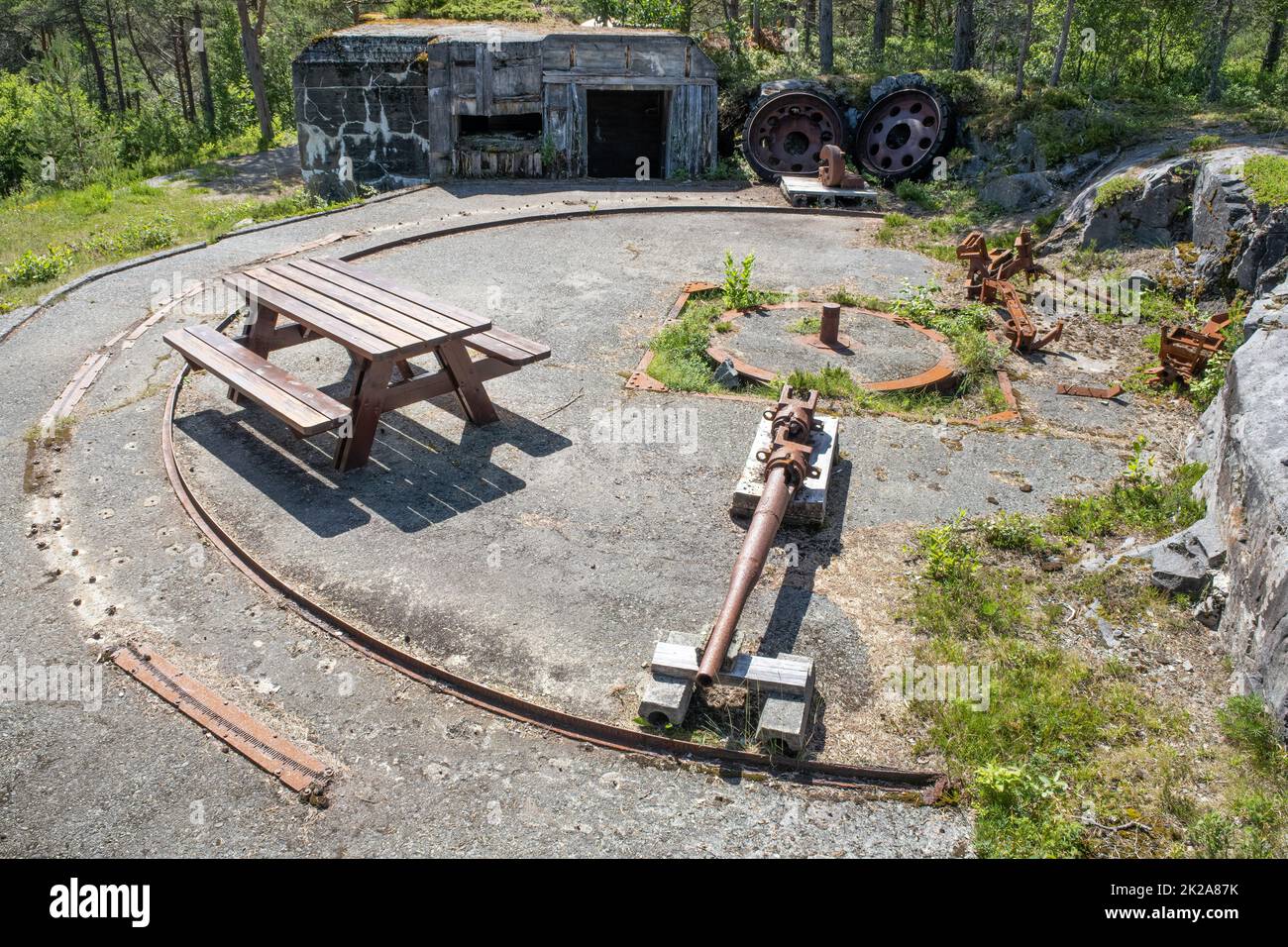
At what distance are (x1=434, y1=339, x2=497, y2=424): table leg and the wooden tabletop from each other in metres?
0.23

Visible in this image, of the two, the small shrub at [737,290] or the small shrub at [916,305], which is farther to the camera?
the small shrub at [737,290]

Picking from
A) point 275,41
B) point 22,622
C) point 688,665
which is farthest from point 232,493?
point 275,41

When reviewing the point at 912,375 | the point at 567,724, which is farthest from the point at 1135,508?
the point at 567,724

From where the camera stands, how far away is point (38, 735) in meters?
4.31

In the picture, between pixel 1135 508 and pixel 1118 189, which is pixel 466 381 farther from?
pixel 1118 189

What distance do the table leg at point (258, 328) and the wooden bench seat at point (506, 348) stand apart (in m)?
1.93

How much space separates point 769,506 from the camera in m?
5.32

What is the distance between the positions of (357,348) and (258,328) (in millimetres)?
2043

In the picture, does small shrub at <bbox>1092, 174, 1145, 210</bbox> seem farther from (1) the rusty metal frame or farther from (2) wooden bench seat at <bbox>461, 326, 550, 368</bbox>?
(2) wooden bench seat at <bbox>461, 326, 550, 368</bbox>

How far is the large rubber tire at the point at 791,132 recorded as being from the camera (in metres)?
15.1

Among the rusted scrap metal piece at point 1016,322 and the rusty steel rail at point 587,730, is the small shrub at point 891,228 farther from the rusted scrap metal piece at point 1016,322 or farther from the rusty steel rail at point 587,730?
the rusty steel rail at point 587,730

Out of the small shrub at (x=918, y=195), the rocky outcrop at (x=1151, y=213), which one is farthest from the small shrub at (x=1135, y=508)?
the small shrub at (x=918, y=195)
